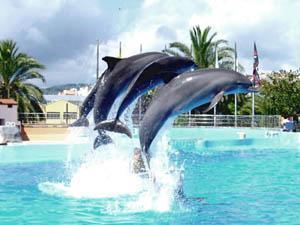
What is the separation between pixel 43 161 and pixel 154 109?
931 cm

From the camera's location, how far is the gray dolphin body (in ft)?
19.8

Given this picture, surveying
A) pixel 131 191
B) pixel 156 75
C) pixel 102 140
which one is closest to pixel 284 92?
pixel 131 191

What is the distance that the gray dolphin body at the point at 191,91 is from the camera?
605 cm

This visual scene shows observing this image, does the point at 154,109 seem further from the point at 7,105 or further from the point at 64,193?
the point at 7,105

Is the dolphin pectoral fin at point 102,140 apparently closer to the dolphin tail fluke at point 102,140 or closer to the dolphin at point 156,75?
the dolphin tail fluke at point 102,140

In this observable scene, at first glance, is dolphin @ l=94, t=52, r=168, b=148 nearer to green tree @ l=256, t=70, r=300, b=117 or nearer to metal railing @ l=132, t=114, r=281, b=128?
green tree @ l=256, t=70, r=300, b=117

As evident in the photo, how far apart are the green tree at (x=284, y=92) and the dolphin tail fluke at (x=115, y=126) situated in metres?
22.8

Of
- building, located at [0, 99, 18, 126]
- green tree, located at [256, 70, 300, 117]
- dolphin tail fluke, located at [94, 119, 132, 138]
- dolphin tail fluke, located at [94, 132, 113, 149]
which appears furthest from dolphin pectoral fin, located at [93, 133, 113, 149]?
green tree, located at [256, 70, 300, 117]

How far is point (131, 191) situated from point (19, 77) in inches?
998

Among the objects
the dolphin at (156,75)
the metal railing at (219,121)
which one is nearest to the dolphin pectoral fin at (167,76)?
the dolphin at (156,75)

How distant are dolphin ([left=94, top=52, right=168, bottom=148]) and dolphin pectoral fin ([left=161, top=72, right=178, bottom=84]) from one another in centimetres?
21

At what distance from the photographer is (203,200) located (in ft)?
26.8

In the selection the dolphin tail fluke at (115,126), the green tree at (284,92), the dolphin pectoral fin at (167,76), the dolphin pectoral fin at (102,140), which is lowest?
the dolphin pectoral fin at (102,140)

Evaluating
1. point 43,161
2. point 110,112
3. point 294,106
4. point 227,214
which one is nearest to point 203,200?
point 227,214
